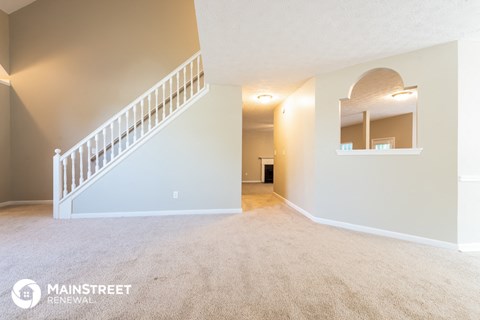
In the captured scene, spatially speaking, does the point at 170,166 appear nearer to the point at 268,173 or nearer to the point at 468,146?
the point at 468,146

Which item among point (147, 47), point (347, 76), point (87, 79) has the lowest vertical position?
point (347, 76)

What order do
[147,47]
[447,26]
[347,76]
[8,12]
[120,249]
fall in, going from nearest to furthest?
[447,26] < [120,249] < [347,76] < [8,12] < [147,47]

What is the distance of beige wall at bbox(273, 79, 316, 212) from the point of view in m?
3.49

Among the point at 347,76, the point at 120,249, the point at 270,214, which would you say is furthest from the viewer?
the point at 270,214

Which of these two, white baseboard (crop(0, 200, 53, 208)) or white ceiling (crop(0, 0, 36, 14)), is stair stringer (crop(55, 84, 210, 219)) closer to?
white baseboard (crop(0, 200, 53, 208))

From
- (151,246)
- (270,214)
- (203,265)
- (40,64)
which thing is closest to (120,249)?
(151,246)

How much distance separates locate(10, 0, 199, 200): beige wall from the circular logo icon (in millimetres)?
3826

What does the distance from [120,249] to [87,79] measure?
4.29m

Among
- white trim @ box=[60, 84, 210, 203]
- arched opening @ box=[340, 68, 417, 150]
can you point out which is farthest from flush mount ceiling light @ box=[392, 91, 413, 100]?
white trim @ box=[60, 84, 210, 203]

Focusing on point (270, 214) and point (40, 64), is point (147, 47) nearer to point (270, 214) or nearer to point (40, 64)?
point (40, 64)

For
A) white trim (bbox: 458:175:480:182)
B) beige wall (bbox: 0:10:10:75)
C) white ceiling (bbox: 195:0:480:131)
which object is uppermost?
beige wall (bbox: 0:10:10:75)

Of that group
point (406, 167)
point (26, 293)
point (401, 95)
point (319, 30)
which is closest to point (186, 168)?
point (26, 293)

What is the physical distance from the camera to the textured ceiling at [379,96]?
11.9ft

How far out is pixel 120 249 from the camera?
89.7 inches
